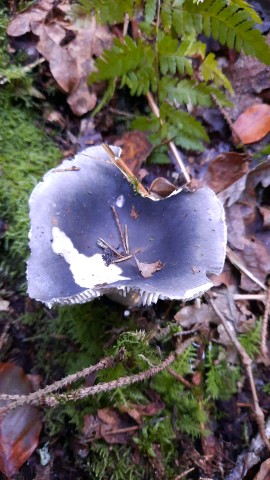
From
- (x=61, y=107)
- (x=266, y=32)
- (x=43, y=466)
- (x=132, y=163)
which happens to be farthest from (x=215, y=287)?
(x=266, y=32)

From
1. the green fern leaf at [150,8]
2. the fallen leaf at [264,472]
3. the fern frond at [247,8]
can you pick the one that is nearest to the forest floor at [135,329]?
the fallen leaf at [264,472]

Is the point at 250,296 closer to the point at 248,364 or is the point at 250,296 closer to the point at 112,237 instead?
the point at 248,364

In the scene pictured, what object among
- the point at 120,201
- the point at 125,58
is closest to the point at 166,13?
the point at 125,58

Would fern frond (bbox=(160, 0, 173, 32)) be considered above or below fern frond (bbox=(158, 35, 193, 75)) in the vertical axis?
above

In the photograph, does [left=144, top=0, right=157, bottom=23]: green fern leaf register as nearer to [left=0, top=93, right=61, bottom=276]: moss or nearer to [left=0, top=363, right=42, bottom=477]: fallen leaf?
Answer: [left=0, top=93, right=61, bottom=276]: moss

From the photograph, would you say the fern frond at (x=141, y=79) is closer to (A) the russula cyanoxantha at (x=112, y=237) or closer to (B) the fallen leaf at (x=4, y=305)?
(A) the russula cyanoxantha at (x=112, y=237)

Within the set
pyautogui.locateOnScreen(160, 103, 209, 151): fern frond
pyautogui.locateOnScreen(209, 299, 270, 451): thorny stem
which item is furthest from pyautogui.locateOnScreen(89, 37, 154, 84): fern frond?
pyautogui.locateOnScreen(209, 299, 270, 451): thorny stem
